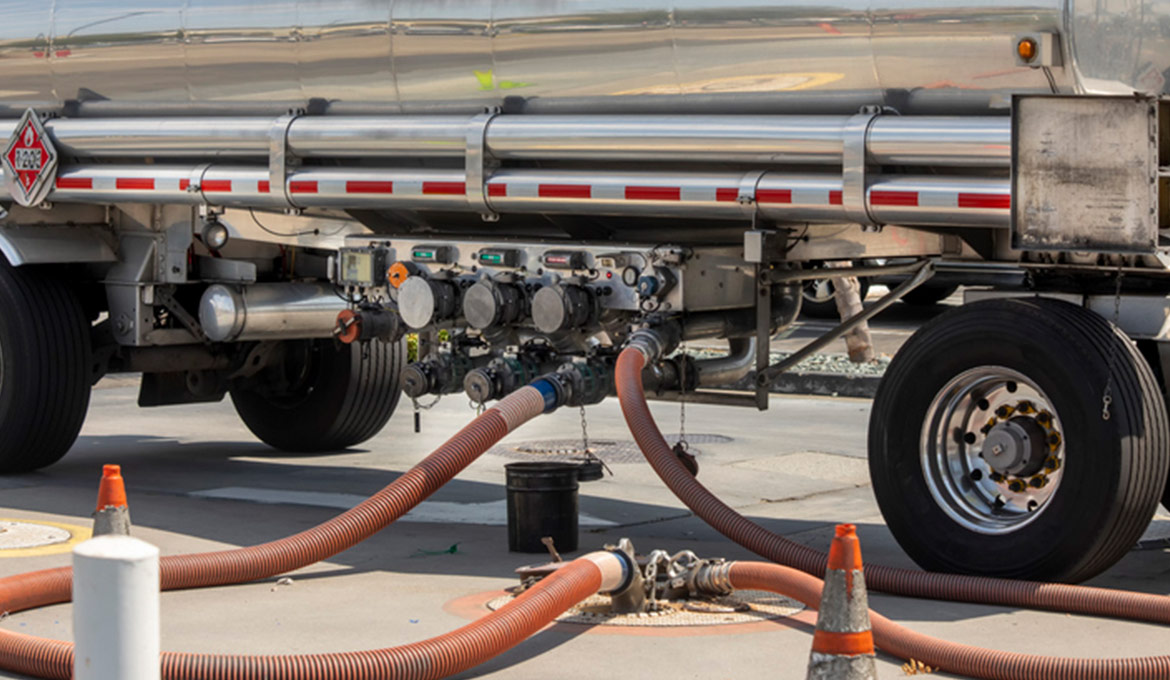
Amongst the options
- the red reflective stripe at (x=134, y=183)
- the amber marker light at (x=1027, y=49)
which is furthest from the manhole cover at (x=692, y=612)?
the red reflective stripe at (x=134, y=183)

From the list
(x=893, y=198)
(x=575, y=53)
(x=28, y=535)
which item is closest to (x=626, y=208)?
(x=575, y=53)

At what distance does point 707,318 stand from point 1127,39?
2373mm

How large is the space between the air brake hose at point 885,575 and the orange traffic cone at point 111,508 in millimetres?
2174

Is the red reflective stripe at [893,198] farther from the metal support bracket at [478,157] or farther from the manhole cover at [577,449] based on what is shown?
the manhole cover at [577,449]

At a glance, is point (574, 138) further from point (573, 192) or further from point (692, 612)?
point (692, 612)

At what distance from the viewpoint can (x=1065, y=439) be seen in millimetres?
6582

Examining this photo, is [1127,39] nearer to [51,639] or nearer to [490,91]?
[490,91]

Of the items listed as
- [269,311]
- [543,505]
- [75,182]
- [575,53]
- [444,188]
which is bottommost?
[543,505]

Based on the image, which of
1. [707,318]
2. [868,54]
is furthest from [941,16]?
[707,318]

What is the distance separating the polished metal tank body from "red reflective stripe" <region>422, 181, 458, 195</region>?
38 cm

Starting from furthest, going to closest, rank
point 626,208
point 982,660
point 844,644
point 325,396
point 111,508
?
1. point 325,396
2. point 626,208
3. point 111,508
4. point 982,660
5. point 844,644

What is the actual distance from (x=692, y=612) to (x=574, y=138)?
2.39m

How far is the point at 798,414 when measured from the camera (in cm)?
1349

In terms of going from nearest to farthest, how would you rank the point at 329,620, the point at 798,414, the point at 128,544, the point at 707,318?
the point at 128,544
the point at 329,620
the point at 707,318
the point at 798,414
